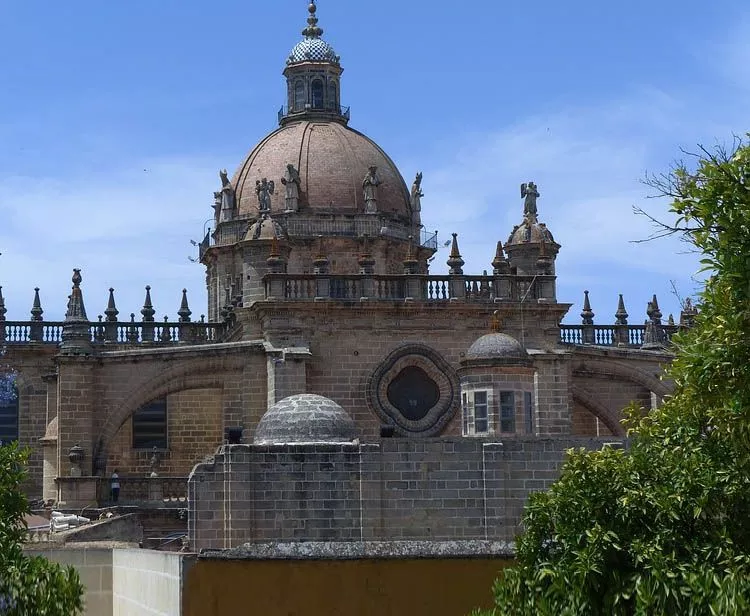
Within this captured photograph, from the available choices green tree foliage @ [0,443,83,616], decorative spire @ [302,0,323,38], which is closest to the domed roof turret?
decorative spire @ [302,0,323,38]

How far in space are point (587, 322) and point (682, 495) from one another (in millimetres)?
33705

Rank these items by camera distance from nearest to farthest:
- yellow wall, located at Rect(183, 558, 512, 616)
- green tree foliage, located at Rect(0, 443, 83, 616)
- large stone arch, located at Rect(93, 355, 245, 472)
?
green tree foliage, located at Rect(0, 443, 83, 616)
yellow wall, located at Rect(183, 558, 512, 616)
large stone arch, located at Rect(93, 355, 245, 472)

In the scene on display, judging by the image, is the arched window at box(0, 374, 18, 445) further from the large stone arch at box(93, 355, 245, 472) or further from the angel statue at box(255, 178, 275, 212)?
the large stone arch at box(93, 355, 245, 472)

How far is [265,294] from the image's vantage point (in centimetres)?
3906

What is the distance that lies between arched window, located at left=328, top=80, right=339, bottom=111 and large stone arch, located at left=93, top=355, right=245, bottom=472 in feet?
55.6

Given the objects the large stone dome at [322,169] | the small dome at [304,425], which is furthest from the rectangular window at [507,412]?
the large stone dome at [322,169]

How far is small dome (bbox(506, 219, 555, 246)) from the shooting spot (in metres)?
40.7

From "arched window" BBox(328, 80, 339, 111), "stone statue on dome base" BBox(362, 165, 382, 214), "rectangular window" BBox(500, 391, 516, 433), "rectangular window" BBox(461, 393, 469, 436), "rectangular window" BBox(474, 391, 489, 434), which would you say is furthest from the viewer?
"arched window" BBox(328, 80, 339, 111)

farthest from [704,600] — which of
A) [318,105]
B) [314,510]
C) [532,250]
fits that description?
[318,105]

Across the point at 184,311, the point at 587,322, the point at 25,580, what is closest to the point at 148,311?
the point at 184,311

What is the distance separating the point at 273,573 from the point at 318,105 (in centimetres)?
3786

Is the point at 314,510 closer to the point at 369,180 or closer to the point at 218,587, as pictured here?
the point at 218,587

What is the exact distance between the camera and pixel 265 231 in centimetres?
4184

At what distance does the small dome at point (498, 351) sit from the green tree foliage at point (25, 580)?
17.1m
